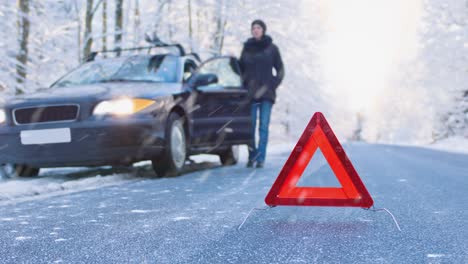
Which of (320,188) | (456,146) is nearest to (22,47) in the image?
(320,188)

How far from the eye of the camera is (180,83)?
7.42 metres

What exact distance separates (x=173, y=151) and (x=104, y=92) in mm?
1086

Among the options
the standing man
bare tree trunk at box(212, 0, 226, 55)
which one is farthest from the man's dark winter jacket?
bare tree trunk at box(212, 0, 226, 55)

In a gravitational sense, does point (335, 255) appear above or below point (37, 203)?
above

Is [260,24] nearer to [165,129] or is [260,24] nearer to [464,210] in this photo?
[165,129]

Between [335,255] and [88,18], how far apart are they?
12698 mm

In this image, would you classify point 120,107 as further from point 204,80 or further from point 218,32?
point 218,32

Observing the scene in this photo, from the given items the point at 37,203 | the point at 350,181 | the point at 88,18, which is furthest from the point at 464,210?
the point at 88,18

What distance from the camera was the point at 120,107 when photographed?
629 centimetres

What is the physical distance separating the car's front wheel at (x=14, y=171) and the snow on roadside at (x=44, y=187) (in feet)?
1.25

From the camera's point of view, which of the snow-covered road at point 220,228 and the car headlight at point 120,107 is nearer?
the snow-covered road at point 220,228

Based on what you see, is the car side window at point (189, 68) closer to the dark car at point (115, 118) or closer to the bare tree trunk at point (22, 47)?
the dark car at point (115, 118)

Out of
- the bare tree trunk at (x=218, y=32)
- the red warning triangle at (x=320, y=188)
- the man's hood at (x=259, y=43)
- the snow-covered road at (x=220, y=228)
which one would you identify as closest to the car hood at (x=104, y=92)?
the snow-covered road at (x=220, y=228)

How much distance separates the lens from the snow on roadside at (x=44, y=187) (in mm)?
5250
